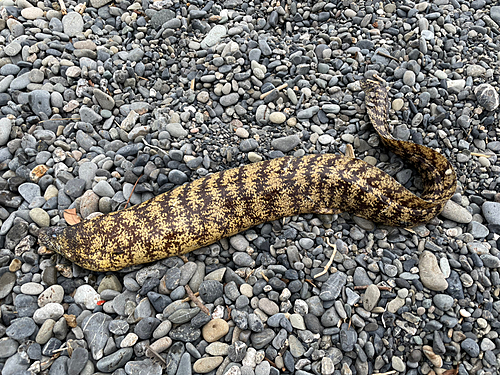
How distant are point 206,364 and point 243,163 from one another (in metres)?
2.28

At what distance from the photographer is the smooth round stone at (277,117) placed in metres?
4.70

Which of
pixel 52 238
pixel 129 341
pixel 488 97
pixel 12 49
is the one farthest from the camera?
pixel 12 49

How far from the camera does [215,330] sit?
140 inches

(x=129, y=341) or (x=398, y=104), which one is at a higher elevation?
(x=398, y=104)

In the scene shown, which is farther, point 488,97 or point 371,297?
point 488,97

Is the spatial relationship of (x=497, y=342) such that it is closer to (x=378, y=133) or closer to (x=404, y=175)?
(x=404, y=175)

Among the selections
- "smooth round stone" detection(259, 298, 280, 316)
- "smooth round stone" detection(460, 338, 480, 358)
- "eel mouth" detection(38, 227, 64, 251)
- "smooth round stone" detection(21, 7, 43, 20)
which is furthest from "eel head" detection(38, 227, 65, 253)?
"smooth round stone" detection(460, 338, 480, 358)

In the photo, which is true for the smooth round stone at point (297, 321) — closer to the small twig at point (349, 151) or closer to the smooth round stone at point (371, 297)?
the smooth round stone at point (371, 297)

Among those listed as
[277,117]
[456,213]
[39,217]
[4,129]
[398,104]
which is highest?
[398,104]

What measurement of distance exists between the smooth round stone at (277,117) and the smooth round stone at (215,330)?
250cm

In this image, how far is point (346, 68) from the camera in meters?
4.98

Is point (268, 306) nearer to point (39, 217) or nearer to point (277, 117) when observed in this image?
point (277, 117)

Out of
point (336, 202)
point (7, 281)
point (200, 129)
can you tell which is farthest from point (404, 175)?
point (7, 281)

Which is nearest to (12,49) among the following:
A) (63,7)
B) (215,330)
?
(63,7)
